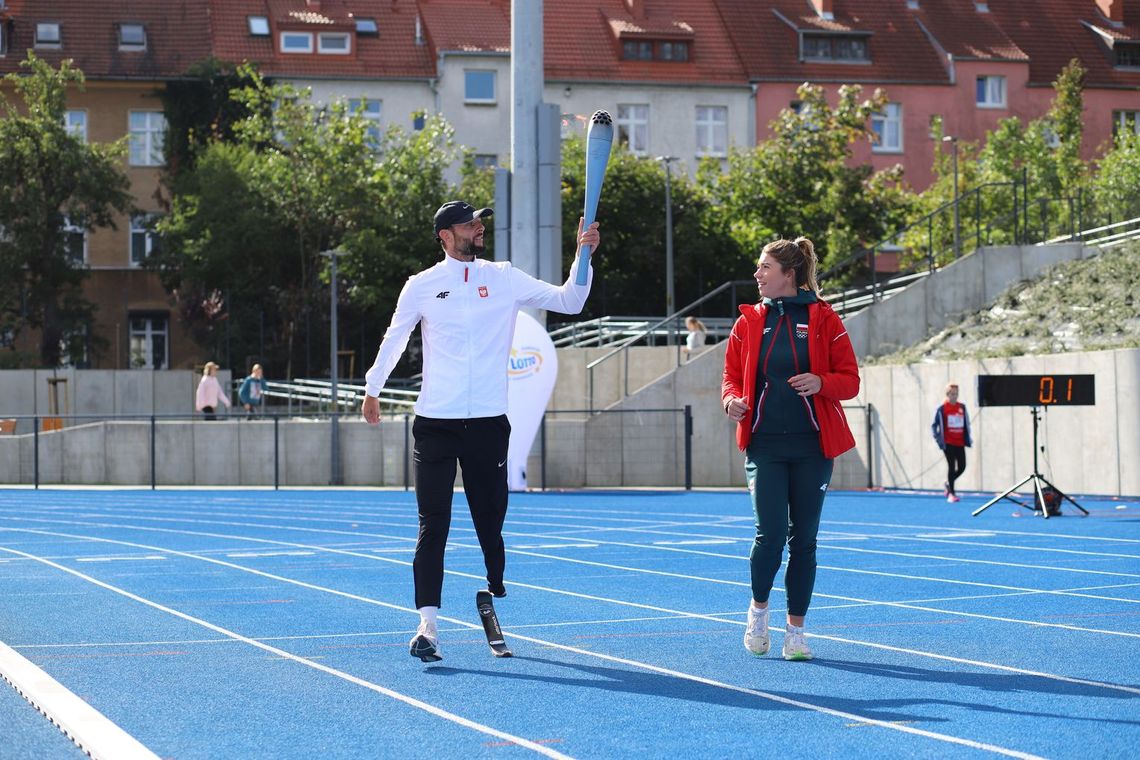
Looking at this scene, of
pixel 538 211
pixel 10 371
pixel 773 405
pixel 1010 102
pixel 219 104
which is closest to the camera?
pixel 773 405

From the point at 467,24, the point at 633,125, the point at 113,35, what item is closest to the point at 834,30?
the point at 633,125

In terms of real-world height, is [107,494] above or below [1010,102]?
below

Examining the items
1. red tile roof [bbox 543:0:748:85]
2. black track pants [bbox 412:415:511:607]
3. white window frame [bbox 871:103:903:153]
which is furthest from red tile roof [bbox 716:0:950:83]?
black track pants [bbox 412:415:511:607]

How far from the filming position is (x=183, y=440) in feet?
118

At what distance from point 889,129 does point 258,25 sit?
24220 millimetres

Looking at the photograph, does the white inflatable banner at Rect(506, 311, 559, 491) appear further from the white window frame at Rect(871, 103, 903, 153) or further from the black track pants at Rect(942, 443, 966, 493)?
the white window frame at Rect(871, 103, 903, 153)

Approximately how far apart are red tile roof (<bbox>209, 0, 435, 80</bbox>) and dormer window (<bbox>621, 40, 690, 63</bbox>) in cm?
739

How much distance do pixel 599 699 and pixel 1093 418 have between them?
20.0 metres

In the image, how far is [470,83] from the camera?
64062 mm

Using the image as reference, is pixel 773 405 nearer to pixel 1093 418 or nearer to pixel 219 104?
pixel 1093 418

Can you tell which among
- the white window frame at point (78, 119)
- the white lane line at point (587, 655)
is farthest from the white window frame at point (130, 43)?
the white lane line at point (587, 655)

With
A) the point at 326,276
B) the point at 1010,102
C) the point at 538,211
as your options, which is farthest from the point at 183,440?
the point at 1010,102

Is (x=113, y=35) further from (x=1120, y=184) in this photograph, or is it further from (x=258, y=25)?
(x=1120, y=184)

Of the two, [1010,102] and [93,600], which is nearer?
[93,600]
